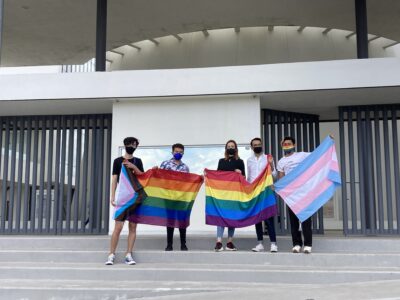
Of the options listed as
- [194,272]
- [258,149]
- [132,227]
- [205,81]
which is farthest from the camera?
[205,81]

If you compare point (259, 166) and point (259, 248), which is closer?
point (259, 248)

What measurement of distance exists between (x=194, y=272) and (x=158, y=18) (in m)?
10.4

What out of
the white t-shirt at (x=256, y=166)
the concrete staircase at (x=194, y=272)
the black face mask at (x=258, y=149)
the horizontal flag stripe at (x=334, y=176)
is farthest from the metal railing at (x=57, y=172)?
the horizontal flag stripe at (x=334, y=176)

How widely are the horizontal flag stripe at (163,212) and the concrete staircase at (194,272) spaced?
644mm

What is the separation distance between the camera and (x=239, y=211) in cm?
786

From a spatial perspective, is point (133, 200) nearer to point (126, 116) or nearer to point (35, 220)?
point (126, 116)

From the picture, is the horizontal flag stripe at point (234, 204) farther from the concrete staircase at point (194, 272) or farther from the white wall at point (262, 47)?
the white wall at point (262, 47)

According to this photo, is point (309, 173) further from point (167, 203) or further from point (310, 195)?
point (167, 203)

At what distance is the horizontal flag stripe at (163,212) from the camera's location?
308 inches

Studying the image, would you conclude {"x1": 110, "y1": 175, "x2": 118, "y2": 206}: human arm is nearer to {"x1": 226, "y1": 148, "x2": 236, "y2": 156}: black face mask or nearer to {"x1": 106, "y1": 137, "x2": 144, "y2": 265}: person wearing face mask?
{"x1": 106, "y1": 137, "x2": 144, "y2": 265}: person wearing face mask

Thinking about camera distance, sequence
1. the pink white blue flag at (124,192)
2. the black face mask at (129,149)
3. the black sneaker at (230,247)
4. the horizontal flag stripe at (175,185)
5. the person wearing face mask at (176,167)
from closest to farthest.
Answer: the black face mask at (129,149) < the pink white blue flag at (124,192) < the black sneaker at (230,247) < the person wearing face mask at (176,167) < the horizontal flag stripe at (175,185)

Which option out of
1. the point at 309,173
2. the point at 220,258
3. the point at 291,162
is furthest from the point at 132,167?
the point at 309,173

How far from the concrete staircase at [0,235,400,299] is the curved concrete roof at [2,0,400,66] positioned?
839cm

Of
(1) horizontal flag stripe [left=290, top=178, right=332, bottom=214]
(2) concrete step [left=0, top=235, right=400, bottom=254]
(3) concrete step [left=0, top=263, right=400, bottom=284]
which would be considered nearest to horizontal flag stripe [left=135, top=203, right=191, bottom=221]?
(2) concrete step [left=0, top=235, right=400, bottom=254]
